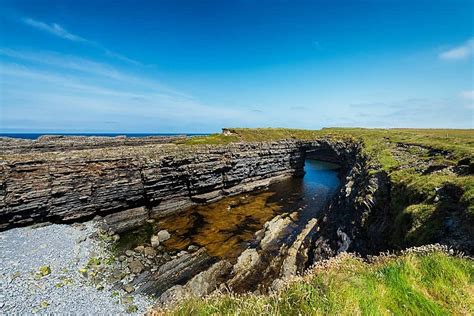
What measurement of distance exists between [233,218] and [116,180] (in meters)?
17.7

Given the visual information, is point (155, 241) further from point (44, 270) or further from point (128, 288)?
point (44, 270)

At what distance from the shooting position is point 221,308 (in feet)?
17.7

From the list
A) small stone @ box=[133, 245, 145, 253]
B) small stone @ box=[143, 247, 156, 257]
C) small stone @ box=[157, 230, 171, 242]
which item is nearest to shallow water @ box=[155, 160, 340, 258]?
small stone @ box=[157, 230, 171, 242]

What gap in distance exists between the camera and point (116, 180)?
119 ft

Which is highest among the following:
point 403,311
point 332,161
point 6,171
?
point 403,311

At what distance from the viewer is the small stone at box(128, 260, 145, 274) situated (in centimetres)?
2217

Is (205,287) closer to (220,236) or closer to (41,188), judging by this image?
(220,236)

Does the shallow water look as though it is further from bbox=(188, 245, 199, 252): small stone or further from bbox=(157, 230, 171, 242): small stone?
bbox=(188, 245, 199, 252): small stone

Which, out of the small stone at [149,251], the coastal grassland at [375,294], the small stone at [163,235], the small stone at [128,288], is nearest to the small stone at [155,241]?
the small stone at [163,235]

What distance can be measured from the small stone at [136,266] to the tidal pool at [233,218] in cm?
408

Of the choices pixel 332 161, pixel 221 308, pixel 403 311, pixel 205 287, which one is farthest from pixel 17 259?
pixel 332 161

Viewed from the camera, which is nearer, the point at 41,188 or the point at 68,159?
the point at 41,188

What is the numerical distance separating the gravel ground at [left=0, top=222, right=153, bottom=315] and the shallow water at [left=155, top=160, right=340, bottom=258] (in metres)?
8.54

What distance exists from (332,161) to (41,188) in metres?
95.4
